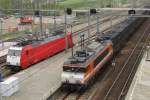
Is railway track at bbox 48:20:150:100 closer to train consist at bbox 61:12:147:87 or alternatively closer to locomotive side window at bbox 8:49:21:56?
train consist at bbox 61:12:147:87

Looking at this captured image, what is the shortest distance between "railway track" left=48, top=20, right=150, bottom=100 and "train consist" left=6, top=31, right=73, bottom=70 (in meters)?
8.12

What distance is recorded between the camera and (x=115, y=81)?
113ft

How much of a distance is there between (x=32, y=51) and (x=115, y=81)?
1057cm

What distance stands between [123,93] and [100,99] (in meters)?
2.51

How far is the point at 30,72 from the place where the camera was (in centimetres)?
3716

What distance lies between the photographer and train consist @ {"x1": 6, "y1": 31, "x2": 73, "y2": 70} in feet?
124

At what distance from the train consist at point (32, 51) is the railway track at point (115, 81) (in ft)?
26.6

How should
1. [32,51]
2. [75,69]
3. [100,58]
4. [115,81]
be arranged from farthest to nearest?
[32,51], [100,58], [115,81], [75,69]

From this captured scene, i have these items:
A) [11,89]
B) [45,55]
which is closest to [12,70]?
[45,55]

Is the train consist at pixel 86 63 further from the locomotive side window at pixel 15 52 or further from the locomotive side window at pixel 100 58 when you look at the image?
the locomotive side window at pixel 15 52

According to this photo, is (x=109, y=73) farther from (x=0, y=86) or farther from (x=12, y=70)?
(x=0, y=86)

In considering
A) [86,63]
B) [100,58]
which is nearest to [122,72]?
[100,58]

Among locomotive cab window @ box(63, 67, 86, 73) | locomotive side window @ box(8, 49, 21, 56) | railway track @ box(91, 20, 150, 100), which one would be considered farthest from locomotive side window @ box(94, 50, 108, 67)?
locomotive side window @ box(8, 49, 21, 56)

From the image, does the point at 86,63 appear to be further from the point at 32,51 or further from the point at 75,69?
the point at 32,51
